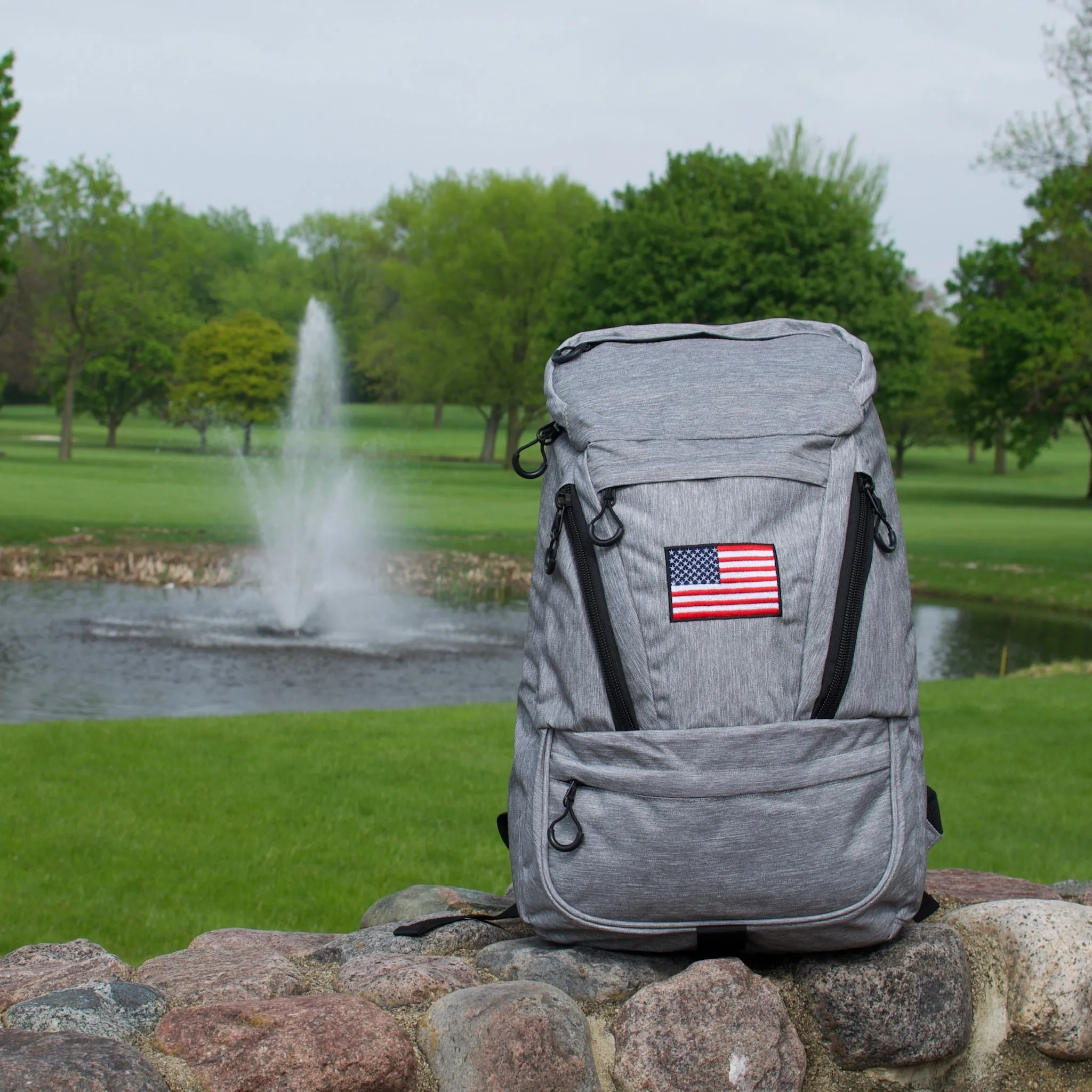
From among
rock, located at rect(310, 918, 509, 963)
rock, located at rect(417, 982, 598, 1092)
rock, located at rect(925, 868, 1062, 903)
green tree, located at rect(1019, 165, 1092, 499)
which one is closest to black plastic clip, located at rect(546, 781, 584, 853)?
rock, located at rect(417, 982, 598, 1092)

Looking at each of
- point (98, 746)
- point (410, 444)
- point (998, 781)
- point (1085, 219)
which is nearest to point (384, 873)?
point (98, 746)

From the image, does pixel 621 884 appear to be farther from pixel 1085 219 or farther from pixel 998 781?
pixel 1085 219

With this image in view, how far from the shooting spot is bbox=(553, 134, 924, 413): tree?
122 ft

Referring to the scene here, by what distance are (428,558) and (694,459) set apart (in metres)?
18.2

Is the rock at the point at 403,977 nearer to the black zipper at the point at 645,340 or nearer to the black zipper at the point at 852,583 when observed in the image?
the black zipper at the point at 852,583

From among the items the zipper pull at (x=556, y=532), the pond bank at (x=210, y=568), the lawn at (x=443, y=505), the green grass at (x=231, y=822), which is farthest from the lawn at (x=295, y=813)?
the lawn at (x=443, y=505)

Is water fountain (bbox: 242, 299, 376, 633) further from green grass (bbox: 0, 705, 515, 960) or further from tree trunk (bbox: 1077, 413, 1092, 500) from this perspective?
tree trunk (bbox: 1077, 413, 1092, 500)

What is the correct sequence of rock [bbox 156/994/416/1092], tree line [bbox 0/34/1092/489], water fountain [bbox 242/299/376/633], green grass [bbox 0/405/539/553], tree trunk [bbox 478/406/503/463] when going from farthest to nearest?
1. tree trunk [bbox 478/406/503/463]
2. tree line [bbox 0/34/1092/489]
3. green grass [bbox 0/405/539/553]
4. water fountain [bbox 242/299/376/633]
5. rock [bbox 156/994/416/1092]

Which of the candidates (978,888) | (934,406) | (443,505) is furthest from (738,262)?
(978,888)

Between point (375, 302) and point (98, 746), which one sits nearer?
point (98, 746)

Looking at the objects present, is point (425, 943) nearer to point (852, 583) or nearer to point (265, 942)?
point (265, 942)

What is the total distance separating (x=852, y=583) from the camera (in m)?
2.34

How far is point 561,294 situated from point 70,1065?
134 feet

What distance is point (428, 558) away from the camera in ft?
67.0
